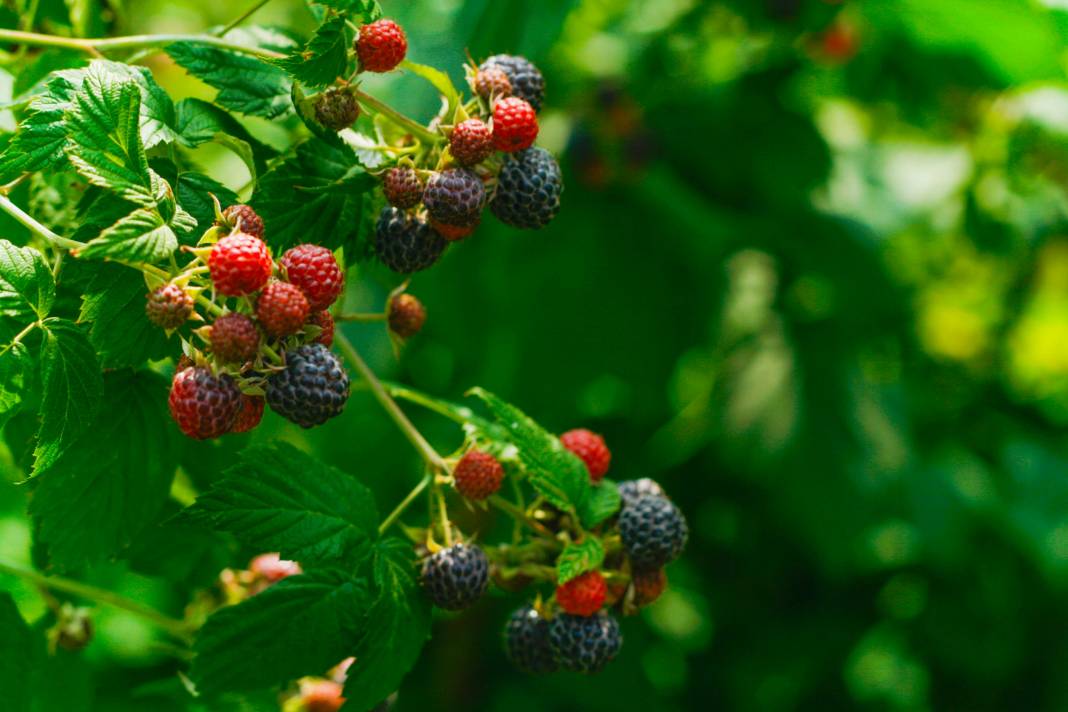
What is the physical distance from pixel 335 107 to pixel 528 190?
0.75ft

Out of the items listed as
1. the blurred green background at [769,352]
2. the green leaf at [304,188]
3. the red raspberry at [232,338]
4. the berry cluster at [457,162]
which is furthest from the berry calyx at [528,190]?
the blurred green background at [769,352]

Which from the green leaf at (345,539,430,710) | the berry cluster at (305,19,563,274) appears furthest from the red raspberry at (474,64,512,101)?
the green leaf at (345,539,430,710)

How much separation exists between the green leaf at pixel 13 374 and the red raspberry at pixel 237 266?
21cm

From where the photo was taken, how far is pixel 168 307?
38.0 inches

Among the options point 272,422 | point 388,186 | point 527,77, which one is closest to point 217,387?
point 388,186

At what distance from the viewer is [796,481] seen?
3160 millimetres

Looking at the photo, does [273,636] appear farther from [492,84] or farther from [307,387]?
[492,84]

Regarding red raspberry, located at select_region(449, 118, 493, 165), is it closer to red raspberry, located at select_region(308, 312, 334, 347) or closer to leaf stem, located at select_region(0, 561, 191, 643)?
red raspberry, located at select_region(308, 312, 334, 347)

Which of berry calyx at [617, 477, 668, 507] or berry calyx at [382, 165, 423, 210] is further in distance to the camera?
berry calyx at [617, 477, 668, 507]

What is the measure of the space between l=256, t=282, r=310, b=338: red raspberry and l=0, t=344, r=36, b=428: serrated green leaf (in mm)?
229

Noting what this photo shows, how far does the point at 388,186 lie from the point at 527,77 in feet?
0.73

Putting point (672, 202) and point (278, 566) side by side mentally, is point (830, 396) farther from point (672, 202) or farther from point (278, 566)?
point (278, 566)

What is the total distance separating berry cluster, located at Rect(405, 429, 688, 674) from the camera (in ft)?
4.07

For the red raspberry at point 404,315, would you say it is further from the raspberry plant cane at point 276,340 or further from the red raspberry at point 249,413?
the red raspberry at point 249,413
